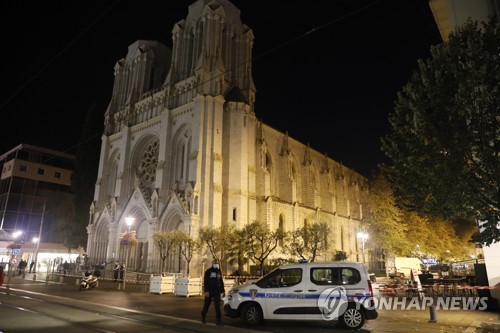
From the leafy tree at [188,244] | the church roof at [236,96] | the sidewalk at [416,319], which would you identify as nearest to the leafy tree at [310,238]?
the leafy tree at [188,244]

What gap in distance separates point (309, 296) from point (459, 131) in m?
6.19

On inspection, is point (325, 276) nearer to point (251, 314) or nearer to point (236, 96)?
point (251, 314)

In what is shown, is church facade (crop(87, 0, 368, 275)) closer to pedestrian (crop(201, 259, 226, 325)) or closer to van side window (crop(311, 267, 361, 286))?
pedestrian (crop(201, 259, 226, 325))

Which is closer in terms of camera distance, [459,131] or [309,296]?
[309,296]

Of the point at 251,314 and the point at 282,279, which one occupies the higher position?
the point at 282,279

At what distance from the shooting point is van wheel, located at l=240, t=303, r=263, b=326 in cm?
987

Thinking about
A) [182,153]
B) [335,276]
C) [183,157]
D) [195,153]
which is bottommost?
[335,276]

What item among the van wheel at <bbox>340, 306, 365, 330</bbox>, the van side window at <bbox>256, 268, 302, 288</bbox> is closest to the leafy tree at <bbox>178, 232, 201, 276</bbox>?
the van side window at <bbox>256, 268, 302, 288</bbox>

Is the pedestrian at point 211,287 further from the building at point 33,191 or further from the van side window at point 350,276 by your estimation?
the building at point 33,191

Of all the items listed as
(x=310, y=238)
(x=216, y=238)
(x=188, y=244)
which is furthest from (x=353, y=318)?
(x=310, y=238)

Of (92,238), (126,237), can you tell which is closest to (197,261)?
(126,237)

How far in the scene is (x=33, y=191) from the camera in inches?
2200

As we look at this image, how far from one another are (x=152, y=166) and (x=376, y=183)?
977 inches

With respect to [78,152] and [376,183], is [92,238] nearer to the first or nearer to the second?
[78,152]
